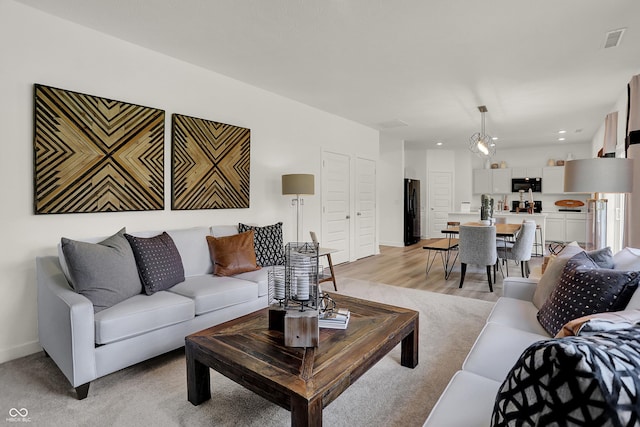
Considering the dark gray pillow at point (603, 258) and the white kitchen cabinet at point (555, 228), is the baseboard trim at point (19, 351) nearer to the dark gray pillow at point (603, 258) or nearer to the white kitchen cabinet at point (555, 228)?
the dark gray pillow at point (603, 258)

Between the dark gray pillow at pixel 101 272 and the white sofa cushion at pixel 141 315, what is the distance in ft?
0.24

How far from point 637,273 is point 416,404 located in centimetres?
129

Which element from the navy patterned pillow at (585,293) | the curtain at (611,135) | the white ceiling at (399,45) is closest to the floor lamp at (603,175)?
the navy patterned pillow at (585,293)

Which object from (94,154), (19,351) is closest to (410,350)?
(19,351)

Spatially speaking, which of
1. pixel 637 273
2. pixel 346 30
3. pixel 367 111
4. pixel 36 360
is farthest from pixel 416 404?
pixel 367 111

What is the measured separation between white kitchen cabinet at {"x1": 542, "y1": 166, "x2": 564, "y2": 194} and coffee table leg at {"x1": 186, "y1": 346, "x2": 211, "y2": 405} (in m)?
9.45

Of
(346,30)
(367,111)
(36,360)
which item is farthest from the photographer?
(367,111)

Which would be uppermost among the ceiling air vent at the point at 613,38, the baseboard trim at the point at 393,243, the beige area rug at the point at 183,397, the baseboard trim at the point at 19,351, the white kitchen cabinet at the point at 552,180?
the ceiling air vent at the point at 613,38

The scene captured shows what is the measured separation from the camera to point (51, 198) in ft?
8.78

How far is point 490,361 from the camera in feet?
5.17

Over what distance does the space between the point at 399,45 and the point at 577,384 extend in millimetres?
3190

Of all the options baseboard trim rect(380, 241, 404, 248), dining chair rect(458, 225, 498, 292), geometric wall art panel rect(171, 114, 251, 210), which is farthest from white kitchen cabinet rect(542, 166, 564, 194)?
geometric wall art panel rect(171, 114, 251, 210)

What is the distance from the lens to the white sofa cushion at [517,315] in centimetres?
197

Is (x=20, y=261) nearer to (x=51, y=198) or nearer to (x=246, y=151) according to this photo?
(x=51, y=198)
